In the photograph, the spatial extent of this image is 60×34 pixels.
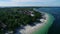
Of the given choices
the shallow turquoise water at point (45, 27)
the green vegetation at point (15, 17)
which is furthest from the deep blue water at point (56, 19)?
the green vegetation at point (15, 17)

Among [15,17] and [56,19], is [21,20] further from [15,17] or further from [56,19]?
[56,19]

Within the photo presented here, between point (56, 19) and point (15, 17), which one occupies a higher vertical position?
point (15, 17)

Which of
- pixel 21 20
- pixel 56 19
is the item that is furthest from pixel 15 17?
pixel 56 19

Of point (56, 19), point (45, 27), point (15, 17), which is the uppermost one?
point (15, 17)

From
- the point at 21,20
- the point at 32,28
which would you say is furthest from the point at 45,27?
the point at 21,20

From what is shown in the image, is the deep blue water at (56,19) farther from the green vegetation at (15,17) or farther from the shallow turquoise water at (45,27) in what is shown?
the green vegetation at (15,17)

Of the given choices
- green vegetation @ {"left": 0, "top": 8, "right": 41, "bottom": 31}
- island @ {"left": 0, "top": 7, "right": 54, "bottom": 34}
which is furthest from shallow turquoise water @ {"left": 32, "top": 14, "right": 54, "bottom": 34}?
green vegetation @ {"left": 0, "top": 8, "right": 41, "bottom": 31}

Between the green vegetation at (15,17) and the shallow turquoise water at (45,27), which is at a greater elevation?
the green vegetation at (15,17)
